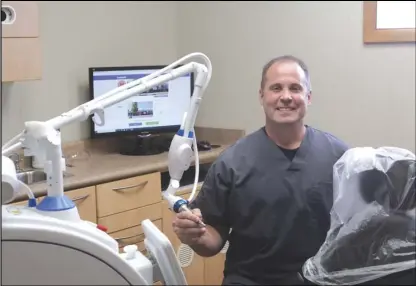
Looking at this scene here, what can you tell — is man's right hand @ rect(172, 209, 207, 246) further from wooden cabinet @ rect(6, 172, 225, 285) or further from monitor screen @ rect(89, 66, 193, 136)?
monitor screen @ rect(89, 66, 193, 136)

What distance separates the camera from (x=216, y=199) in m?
1.97

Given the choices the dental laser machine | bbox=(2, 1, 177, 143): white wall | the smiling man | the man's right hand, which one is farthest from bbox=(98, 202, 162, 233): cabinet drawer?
the dental laser machine

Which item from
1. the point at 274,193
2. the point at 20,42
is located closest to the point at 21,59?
the point at 20,42

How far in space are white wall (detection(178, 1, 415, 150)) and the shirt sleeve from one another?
4.97 ft

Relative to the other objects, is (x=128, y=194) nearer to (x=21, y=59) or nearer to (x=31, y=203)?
(x=21, y=59)

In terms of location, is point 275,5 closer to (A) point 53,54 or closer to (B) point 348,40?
(B) point 348,40

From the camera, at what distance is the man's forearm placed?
194 centimetres

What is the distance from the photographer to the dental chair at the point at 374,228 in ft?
4.49

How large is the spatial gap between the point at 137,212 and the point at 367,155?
1626 mm

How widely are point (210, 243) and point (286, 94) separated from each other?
1.76 ft

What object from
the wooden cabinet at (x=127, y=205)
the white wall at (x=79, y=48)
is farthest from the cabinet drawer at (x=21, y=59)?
the wooden cabinet at (x=127, y=205)

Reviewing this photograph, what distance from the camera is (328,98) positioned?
338 cm

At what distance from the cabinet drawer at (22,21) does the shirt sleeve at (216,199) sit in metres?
1.21

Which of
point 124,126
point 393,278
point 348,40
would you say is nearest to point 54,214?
point 393,278
